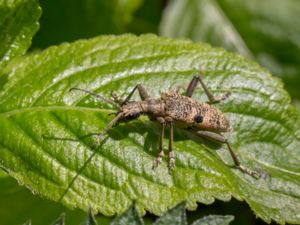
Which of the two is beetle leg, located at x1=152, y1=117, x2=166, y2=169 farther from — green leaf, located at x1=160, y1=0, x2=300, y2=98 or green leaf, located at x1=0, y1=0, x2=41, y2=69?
green leaf, located at x1=160, y1=0, x2=300, y2=98

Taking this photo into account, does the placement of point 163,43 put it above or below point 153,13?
below

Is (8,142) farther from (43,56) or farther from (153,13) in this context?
(153,13)

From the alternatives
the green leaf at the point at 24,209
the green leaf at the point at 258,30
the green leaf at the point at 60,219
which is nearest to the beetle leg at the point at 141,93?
the green leaf at the point at 24,209

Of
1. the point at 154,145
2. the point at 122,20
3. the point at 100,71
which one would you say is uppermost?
the point at 122,20

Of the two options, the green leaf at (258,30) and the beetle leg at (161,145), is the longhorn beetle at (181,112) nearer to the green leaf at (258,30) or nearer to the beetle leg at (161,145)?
the beetle leg at (161,145)

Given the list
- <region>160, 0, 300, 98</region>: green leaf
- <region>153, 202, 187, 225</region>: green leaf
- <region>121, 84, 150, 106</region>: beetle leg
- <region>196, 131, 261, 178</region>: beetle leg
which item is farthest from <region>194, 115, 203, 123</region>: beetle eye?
<region>160, 0, 300, 98</region>: green leaf

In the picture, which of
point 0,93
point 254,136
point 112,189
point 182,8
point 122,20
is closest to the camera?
point 112,189

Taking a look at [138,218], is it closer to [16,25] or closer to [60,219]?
[60,219]

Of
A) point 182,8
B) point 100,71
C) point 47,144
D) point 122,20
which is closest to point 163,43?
point 100,71
